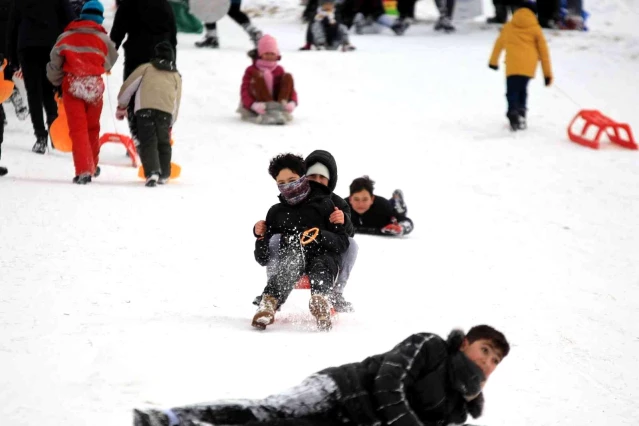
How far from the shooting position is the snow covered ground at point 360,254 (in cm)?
480

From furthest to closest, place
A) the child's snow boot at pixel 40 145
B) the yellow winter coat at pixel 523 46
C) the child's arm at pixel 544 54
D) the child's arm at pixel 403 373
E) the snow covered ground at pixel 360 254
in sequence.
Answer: the child's arm at pixel 544 54
the yellow winter coat at pixel 523 46
the child's snow boot at pixel 40 145
the snow covered ground at pixel 360 254
the child's arm at pixel 403 373

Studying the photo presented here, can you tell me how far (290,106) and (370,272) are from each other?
20.0 ft

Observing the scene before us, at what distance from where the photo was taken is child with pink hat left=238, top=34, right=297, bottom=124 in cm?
1305

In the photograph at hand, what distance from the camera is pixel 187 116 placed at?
13.4m

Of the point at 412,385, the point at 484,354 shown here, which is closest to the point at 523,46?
the point at 484,354

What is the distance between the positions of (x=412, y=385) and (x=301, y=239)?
1.98 m

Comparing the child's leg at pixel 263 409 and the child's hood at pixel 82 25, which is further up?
Result: the child's leg at pixel 263 409

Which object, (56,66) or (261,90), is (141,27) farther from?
(261,90)

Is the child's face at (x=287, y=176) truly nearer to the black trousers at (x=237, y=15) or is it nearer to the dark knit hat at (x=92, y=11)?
the dark knit hat at (x=92, y=11)

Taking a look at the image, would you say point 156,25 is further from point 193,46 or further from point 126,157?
point 193,46

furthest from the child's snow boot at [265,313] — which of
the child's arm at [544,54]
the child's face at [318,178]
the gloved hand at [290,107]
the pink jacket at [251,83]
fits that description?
the child's arm at [544,54]

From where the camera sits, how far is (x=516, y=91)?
43.1 feet

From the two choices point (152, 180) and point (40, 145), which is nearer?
point (152, 180)

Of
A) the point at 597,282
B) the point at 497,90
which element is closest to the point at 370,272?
the point at 597,282
